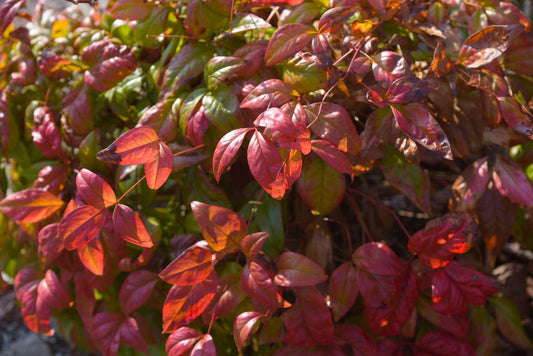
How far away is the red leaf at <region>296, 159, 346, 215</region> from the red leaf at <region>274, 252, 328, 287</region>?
0.44ft

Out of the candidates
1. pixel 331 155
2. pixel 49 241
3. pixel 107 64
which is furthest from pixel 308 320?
pixel 107 64

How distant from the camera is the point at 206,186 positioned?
1063mm

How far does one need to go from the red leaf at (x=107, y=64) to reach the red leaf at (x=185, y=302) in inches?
18.3

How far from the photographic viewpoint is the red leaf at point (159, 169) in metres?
0.79

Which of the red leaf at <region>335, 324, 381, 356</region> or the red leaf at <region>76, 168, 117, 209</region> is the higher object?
the red leaf at <region>76, 168, 117, 209</region>

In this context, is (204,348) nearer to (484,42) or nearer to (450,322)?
(450,322)

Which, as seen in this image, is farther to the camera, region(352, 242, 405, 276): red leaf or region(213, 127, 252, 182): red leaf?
region(352, 242, 405, 276): red leaf

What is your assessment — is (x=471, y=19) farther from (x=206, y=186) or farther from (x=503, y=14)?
(x=206, y=186)

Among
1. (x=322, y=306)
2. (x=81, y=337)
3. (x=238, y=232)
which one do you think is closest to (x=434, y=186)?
(x=322, y=306)

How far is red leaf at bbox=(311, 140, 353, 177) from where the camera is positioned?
84 cm

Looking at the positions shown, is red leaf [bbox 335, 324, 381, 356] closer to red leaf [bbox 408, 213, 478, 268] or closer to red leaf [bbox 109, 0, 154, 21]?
red leaf [bbox 408, 213, 478, 268]

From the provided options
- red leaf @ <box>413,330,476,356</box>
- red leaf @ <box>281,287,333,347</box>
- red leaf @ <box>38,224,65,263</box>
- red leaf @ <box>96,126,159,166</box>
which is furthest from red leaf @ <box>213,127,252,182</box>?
red leaf @ <box>413,330,476,356</box>

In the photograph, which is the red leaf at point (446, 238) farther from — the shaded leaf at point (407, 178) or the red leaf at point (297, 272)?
the red leaf at point (297, 272)

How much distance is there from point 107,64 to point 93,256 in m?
0.40
